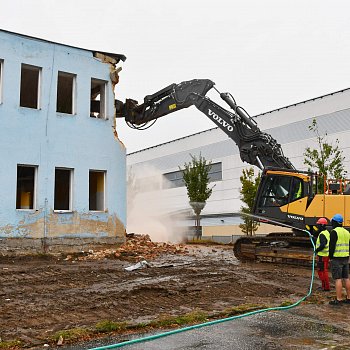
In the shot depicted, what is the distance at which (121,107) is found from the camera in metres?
19.4

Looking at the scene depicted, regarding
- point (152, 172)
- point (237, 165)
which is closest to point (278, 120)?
point (237, 165)

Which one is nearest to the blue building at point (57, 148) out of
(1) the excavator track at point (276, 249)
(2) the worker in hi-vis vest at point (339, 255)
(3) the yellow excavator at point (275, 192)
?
(3) the yellow excavator at point (275, 192)

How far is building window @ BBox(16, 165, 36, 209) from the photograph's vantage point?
52.9 ft

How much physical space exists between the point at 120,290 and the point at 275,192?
23.2 feet

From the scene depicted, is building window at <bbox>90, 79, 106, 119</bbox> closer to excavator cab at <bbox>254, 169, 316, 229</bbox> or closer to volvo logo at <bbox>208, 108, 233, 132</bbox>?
volvo logo at <bbox>208, 108, 233, 132</bbox>

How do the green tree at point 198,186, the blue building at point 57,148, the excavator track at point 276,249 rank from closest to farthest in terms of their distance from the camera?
the excavator track at point 276,249, the blue building at point 57,148, the green tree at point 198,186

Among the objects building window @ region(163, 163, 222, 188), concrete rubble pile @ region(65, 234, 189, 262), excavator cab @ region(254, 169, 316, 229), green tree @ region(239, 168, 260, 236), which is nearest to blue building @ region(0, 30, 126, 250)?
concrete rubble pile @ region(65, 234, 189, 262)

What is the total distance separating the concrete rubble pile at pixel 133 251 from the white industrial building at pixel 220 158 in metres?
10.9

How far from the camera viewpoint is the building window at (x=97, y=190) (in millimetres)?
17766

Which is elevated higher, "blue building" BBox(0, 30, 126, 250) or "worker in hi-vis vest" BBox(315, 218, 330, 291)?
"blue building" BBox(0, 30, 126, 250)

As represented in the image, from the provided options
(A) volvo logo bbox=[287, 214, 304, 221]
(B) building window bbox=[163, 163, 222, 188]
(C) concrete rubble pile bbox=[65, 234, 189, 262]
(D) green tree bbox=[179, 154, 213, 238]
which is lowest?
(C) concrete rubble pile bbox=[65, 234, 189, 262]

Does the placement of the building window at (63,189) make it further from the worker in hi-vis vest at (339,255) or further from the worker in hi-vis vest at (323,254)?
the worker in hi-vis vest at (339,255)

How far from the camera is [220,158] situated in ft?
135

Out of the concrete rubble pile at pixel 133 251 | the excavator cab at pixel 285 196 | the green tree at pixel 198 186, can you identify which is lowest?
the concrete rubble pile at pixel 133 251
